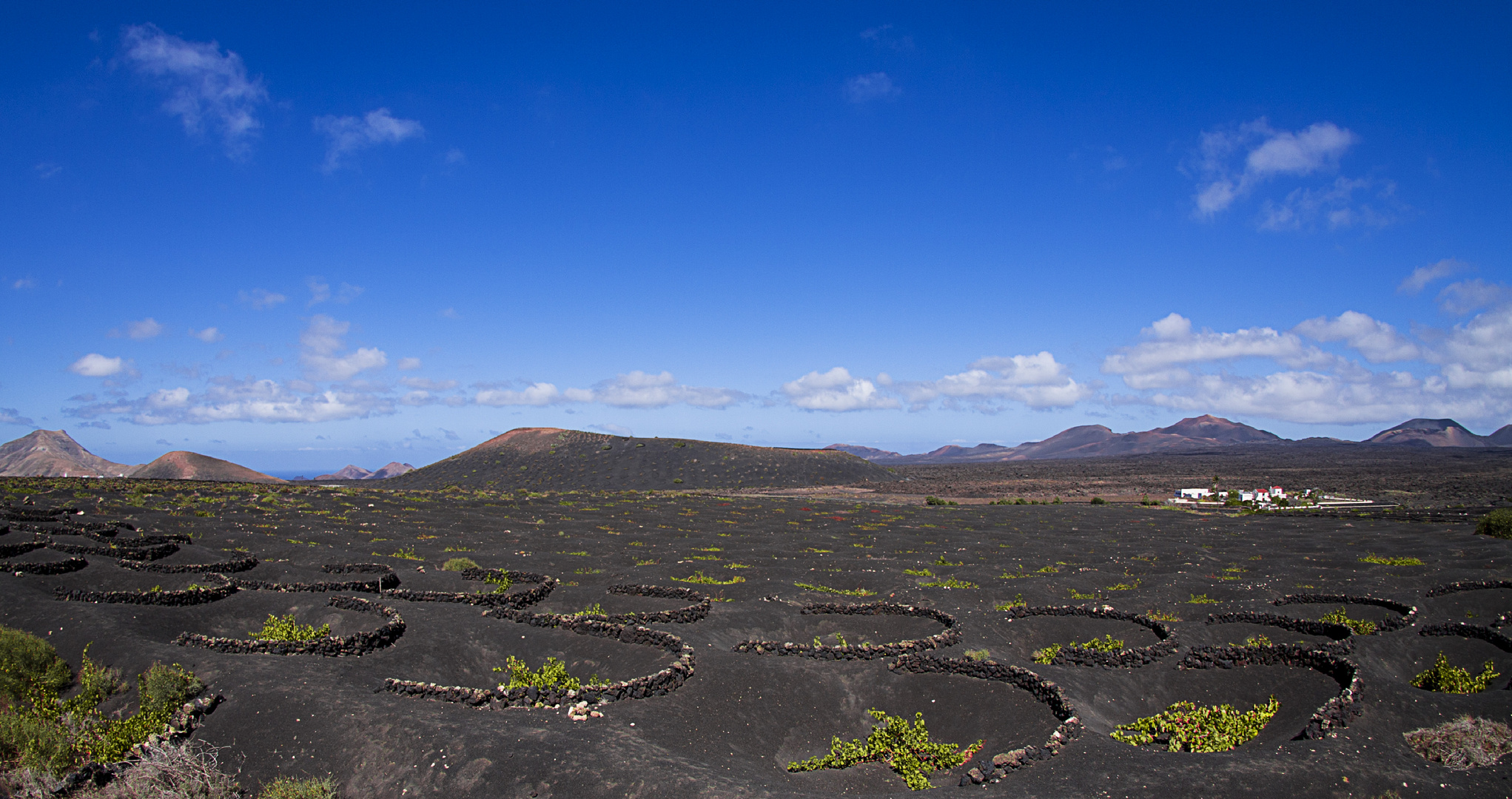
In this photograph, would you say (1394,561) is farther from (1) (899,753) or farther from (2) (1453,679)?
(1) (899,753)

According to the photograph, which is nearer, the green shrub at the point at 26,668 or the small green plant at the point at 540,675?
the green shrub at the point at 26,668

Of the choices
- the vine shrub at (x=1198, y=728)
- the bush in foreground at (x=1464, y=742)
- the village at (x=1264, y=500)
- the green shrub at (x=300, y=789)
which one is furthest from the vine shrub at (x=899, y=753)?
the village at (x=1264, y=500)

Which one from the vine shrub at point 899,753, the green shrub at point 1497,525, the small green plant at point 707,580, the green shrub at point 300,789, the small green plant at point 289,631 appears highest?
the green shrub at point 1497,525

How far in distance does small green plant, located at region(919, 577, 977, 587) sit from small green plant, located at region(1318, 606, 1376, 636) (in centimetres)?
1266

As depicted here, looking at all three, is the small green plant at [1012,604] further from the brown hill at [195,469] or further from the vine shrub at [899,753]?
the brown hill at [195,469]

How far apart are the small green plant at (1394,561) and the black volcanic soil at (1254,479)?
50494mm

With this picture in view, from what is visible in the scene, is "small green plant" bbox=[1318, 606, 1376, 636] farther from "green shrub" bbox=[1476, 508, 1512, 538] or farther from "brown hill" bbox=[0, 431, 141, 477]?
"brown hill" bbox=[0, 431, 141, 477]

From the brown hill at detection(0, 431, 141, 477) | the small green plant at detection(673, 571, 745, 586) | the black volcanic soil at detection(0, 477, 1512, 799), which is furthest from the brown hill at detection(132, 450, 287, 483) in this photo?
the small green plant at detection(673, 571, 745, 586)

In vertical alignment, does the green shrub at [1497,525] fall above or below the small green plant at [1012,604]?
above

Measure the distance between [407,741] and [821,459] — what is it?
133668 mm

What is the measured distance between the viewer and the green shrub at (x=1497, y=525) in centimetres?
4450

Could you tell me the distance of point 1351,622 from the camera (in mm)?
24766

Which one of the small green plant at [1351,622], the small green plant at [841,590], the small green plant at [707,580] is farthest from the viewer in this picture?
the small green plant at [707,580]

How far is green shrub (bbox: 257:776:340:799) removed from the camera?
12.2 metres
